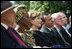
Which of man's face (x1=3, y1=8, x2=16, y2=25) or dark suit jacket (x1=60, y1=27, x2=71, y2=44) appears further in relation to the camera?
dark suit jacket (x1=60, y1=27, x2=71, y2=44)

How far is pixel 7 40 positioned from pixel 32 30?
2292mm

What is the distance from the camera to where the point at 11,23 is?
2580 millimetres

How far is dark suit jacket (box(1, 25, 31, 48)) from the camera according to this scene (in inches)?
84.1

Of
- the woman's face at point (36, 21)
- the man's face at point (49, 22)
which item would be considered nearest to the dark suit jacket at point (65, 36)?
the man's face at point (49, 22)

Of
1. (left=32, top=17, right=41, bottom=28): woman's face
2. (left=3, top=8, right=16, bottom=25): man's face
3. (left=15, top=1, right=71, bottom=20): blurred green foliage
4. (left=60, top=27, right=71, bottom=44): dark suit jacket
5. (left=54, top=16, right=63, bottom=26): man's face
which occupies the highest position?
(left=3, top=8, right=16, bottom=25): man's face

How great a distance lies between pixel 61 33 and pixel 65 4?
11039mm

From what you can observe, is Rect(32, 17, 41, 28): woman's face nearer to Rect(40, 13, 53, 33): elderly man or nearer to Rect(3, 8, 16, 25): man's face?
Rect(40, 13, 53, 33): elderly man

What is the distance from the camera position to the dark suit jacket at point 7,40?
7.01ft

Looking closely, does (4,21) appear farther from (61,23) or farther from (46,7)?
(46,7)

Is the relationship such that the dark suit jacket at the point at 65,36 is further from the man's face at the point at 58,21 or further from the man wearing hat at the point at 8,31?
the man wearing hat at the point at 8,31

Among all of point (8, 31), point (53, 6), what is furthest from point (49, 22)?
point (53, 6)

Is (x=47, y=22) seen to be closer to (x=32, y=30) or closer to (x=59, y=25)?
(x=59, y=25)

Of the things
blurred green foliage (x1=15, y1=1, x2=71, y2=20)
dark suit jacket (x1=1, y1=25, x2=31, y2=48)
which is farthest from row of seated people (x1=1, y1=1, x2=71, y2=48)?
blurred green foliage (x1=15, y1=1, x2=71, y2=20)

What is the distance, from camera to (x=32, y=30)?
14.5 ft
